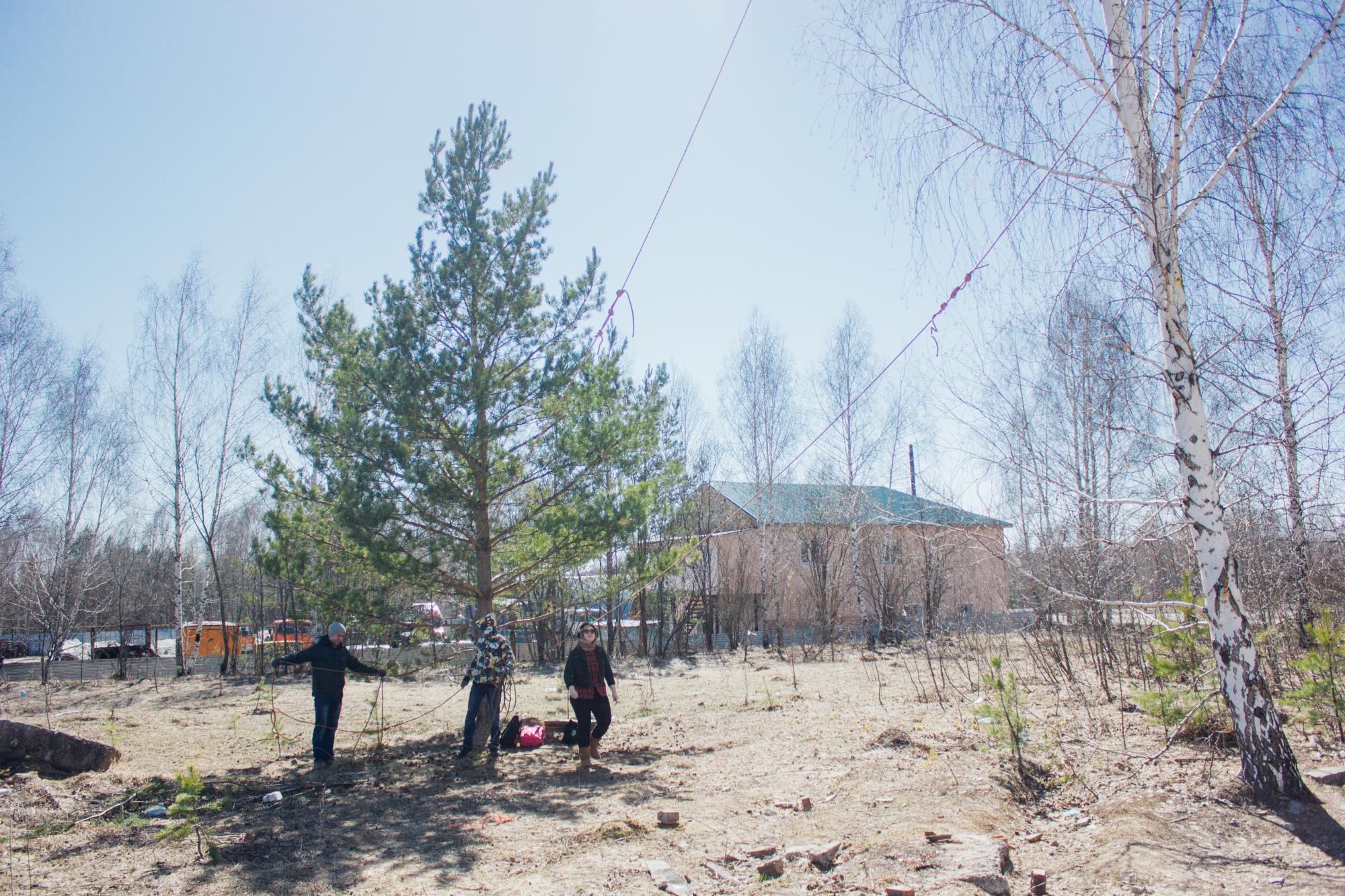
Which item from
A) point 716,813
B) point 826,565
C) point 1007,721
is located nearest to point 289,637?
point 826,565

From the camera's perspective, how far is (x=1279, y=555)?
7.52 meters

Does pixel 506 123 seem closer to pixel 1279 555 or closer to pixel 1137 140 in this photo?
pixel 1137 140

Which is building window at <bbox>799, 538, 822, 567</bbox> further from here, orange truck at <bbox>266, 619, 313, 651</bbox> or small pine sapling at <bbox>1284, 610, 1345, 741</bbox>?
small pine sapling at <bbox>1284, 610, 1345, 741</bbox>

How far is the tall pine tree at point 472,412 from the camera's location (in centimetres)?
956

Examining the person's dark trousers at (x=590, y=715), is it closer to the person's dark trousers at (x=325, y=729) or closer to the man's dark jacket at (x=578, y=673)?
the man's dark jacket at (x=578, y=673)

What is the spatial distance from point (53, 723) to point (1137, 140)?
14.2 meters

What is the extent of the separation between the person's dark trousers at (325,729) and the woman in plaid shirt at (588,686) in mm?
2717

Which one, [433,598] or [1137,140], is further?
[433,598]

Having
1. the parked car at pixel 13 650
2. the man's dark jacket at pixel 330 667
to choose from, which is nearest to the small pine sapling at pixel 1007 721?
the man's dark jacket at pixel 330 667

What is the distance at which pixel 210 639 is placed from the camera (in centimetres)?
3072

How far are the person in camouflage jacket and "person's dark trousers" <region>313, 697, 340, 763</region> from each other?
1405mm

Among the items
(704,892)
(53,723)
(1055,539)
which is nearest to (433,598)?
(53,723)

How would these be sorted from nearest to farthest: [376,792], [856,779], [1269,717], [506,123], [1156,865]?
[1156,865]
[1269,717]
[856,779]
[376,792]
[506,123]

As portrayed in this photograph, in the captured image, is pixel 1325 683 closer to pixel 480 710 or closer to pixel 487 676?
pixel 487 676
